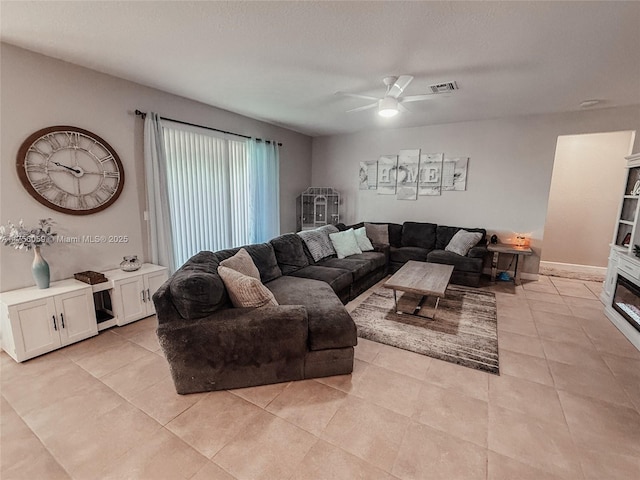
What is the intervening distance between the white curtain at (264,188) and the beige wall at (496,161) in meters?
1.84

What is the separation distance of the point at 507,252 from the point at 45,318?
5.71m

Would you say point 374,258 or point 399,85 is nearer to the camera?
point 399,85

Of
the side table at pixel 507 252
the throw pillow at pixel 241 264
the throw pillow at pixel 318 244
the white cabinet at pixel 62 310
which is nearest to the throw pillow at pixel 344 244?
the throw pillow at pixel 318 244

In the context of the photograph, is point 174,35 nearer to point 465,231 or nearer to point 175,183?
point 175,183

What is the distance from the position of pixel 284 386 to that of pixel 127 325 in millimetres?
2092

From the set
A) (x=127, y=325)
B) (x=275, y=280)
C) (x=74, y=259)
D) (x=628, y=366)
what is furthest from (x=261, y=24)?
(x=628, y=366)

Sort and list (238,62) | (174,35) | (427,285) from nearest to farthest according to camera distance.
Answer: (174,35) < (238,62) < (427,285)

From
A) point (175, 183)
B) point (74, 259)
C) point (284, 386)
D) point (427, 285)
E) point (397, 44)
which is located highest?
point (397, 44)

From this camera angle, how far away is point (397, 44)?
2.37m

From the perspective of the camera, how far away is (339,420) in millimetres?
1890

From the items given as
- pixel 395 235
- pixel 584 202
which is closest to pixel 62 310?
pixel 395 235

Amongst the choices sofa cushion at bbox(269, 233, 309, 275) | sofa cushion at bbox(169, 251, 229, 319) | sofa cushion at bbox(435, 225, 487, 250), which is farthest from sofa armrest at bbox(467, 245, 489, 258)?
sofa cushion at bbox(169, 251, 229, 319)

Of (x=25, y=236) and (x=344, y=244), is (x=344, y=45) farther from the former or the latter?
(x=25, y=236)

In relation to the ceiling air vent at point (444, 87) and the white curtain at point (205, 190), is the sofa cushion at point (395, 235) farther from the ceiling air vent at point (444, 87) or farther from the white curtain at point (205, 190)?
the ceiling air vent at point (444, 87)
